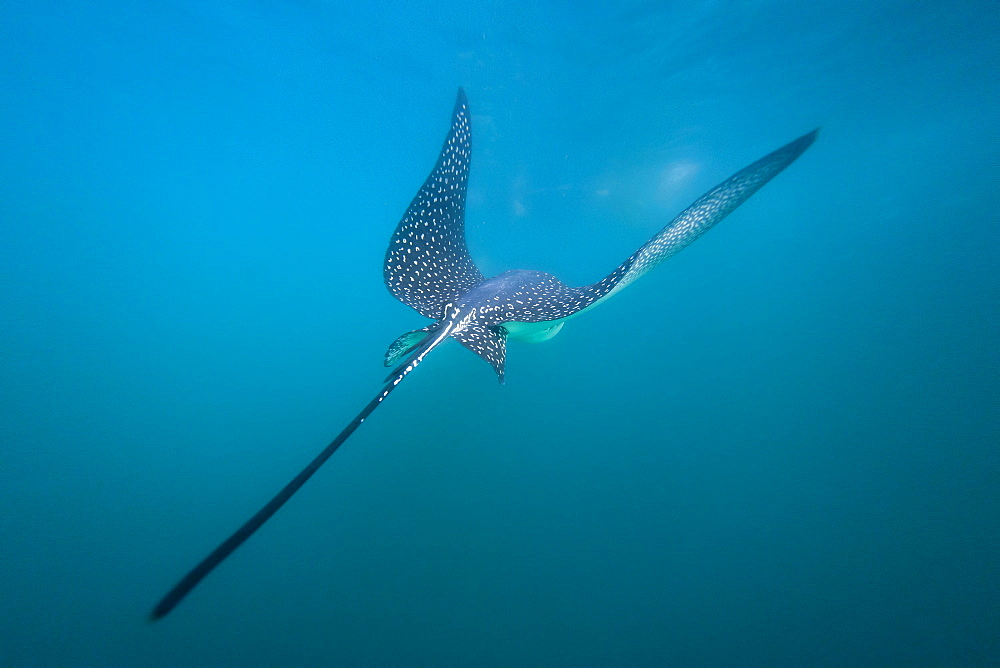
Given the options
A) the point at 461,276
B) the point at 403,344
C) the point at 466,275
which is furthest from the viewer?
the point at 466,275

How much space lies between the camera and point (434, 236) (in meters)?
4.21

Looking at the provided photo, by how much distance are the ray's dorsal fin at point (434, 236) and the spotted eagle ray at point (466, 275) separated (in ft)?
0.03

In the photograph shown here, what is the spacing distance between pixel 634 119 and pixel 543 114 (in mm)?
3080

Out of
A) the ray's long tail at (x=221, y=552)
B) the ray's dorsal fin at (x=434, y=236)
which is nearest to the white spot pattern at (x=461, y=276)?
the ray's dorsal fin at (x=434, y=236)

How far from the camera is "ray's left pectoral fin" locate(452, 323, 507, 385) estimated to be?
349 cm

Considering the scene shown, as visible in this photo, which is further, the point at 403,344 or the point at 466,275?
the point at 466,275

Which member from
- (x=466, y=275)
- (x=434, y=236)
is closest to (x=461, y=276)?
(x=466, y=275)

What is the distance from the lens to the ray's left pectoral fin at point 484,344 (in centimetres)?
349

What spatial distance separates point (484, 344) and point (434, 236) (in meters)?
1.47

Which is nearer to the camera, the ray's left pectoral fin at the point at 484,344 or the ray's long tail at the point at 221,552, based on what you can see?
the ray's long tail at the point at 221,552

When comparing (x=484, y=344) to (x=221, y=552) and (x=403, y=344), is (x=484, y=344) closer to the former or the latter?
(x=403, y=344)

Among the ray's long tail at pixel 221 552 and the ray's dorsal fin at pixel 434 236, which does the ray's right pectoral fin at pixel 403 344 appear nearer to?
the ray's dorsal fin at pixel 434 236

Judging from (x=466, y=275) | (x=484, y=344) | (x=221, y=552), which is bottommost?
(x=221, y=552)

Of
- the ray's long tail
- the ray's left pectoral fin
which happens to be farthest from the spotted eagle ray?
the ray's long tail
